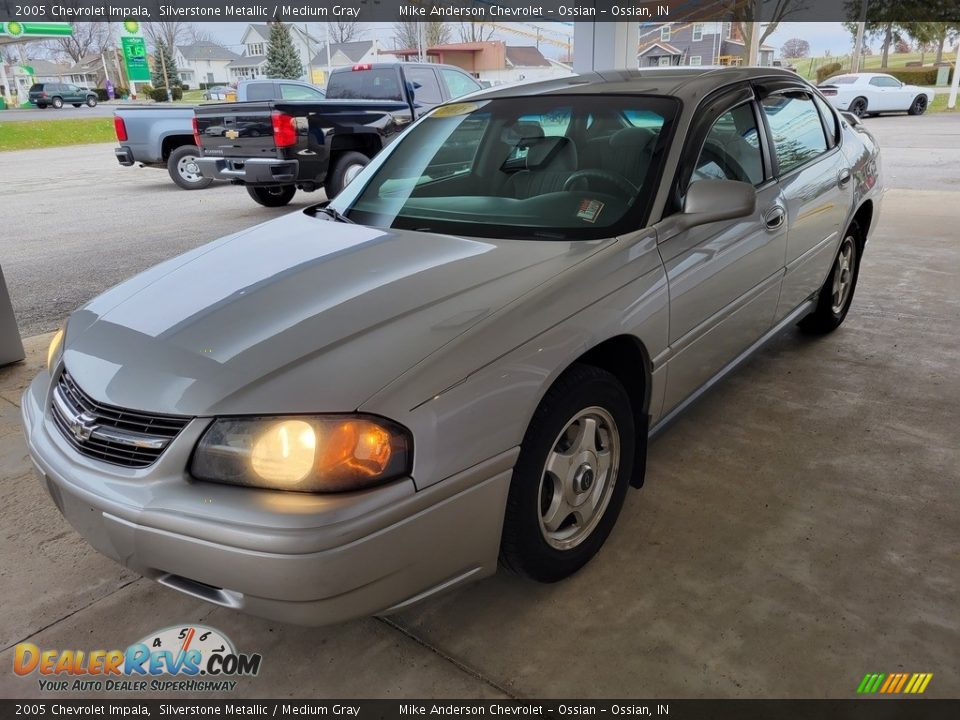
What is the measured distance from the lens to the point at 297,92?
13.1m

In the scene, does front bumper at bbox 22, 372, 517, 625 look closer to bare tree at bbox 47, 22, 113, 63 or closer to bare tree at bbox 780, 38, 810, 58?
bare tree at bbox 780, 38, 810, 58

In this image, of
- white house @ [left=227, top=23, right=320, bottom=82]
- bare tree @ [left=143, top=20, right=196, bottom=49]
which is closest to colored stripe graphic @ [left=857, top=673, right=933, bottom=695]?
bare tree @ [left=143, top=20, right=196, bottom=49]

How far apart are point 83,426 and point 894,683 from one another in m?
2.28

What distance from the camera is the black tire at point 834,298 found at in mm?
4191

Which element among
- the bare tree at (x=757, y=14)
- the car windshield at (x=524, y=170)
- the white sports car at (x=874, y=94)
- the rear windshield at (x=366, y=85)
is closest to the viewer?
the car windshield at (x=524, y=170)

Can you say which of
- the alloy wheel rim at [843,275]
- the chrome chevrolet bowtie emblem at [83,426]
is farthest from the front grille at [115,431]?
the alloy wheel rim at [843,275]

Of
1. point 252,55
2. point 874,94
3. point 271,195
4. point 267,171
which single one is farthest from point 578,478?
point 252,55

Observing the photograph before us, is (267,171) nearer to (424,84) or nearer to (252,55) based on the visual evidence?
(424,84)

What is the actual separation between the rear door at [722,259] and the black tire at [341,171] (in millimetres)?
6854

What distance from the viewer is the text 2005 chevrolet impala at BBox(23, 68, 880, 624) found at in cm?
169

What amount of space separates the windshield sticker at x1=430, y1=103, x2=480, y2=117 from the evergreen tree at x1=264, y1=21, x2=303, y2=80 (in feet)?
182

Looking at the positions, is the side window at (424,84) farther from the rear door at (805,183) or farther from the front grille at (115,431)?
Answer: the front grille at (115,431)
